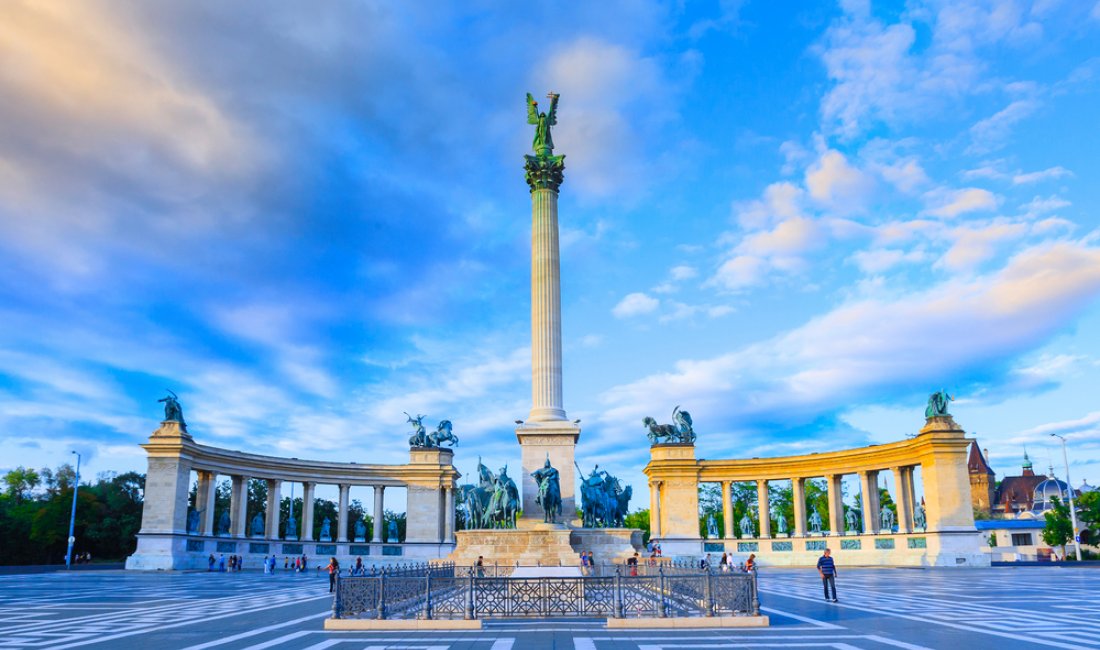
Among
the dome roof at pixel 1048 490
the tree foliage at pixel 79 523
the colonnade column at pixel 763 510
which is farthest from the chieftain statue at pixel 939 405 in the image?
the dome roof at pixel 1048 490

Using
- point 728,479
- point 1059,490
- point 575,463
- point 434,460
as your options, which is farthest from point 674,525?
point 1059,490

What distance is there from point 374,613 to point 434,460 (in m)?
54.9

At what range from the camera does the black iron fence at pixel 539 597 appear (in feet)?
59.4

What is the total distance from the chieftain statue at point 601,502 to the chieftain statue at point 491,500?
144 inches

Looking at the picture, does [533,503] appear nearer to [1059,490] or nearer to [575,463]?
[575,463]

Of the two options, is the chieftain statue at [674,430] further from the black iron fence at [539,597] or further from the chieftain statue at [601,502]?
the black iron fence at [539,597]

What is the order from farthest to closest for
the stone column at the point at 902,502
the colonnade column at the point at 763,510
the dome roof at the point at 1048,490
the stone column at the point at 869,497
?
the dome roof at the point at 1048,490 < the colonnade column at the point at 763,510 < the stone column at the point at 869,497 < the stone column at the point at 902,502

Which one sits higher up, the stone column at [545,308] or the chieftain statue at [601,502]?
the stone column at [545,308]

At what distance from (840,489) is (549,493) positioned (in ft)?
139

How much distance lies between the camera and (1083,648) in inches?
537

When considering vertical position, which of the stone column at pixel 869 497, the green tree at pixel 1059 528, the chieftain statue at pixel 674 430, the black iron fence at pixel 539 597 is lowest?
the green tree at pixel 1059 528

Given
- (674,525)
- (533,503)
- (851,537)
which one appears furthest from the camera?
(674,525)

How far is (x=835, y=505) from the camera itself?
6719 centimetres

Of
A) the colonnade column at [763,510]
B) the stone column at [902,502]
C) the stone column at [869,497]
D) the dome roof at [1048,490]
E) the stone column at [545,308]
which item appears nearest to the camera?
the stone column at [545,308]
